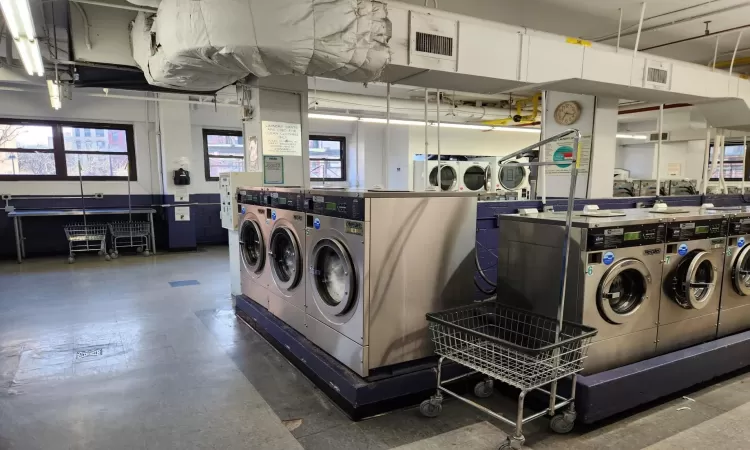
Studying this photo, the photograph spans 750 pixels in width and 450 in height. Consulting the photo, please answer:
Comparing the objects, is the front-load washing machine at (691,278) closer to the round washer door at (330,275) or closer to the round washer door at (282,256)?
the round washer door at (330,275)

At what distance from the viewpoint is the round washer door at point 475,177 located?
9.09m

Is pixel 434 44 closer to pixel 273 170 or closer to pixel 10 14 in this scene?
pixel 273 170

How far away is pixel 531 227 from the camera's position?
8.99ft

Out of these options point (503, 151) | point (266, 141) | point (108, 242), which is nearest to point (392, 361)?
point (266, 141)

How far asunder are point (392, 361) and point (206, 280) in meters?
4.21

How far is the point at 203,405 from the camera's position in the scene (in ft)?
8.97

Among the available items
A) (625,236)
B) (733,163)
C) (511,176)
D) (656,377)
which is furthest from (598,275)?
(733,163)

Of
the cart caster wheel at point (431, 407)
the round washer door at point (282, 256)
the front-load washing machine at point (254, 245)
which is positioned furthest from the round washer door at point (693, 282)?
the front-load washing machine at point (254, 245)

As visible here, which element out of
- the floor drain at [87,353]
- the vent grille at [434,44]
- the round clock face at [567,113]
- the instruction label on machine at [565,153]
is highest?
the vent grille at [434,44]

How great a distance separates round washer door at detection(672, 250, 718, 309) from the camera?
9.34 feet

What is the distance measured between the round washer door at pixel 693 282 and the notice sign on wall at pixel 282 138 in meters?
3.55

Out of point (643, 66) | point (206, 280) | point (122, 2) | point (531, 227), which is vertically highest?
point (122, 2)

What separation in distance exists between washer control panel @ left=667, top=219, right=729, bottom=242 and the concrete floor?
41.1 inches

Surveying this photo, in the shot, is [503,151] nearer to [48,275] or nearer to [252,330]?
[252,330]
